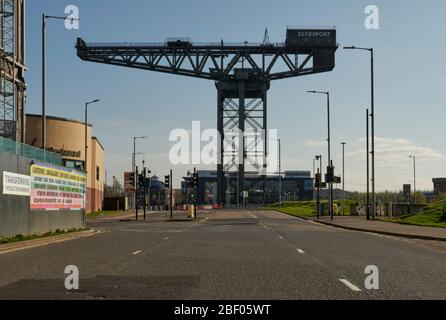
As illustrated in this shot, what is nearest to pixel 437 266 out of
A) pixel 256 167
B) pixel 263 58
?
pixel 263 58

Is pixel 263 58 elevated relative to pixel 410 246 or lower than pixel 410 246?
elevated

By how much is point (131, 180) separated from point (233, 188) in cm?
8277

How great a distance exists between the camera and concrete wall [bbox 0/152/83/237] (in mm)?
27922

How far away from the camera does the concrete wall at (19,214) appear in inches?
1099

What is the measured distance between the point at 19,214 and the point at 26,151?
309 centimetres

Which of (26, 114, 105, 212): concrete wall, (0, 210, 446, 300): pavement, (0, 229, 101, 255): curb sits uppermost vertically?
(26, 114, 105, 212): concrete wall

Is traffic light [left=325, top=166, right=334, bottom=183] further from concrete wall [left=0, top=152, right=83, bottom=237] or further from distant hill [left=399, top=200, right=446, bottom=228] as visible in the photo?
concrete wall [left=0, top=152, right=83, bottom=237]

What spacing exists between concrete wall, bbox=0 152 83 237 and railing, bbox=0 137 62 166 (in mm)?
276

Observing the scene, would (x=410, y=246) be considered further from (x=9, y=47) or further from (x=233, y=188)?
(x=233, y=188)

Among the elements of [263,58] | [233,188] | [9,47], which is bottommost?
[233,188]

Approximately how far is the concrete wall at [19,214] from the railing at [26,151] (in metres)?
0.28

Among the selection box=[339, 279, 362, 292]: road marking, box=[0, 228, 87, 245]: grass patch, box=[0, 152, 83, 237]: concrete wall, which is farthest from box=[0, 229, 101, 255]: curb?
box=[339, 279, 362, 292]: road marking
